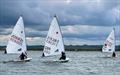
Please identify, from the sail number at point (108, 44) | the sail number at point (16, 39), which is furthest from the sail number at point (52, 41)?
the sail number at point (108, 44)

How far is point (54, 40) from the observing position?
58469 millimetres

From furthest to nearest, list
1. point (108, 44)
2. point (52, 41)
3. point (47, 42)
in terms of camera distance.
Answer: point (108, 44) → point (47, 42) → point (52, 41)

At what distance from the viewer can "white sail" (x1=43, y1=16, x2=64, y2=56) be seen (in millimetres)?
57747

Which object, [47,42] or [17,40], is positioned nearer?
[47,42]

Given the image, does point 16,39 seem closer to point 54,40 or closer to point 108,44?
point 54,40

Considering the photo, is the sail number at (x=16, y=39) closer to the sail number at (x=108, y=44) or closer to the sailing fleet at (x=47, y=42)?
the sailing fleet at (x=47, y=42)

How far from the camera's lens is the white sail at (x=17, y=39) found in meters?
59.5

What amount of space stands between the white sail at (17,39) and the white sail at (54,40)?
161 inches

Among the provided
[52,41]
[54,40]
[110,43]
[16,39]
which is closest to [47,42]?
[52,41]

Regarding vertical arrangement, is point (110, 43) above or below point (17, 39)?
below

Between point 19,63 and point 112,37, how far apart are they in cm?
2719

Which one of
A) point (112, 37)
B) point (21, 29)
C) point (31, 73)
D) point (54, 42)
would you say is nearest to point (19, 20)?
point (21, 29)

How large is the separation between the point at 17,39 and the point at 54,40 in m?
5.62

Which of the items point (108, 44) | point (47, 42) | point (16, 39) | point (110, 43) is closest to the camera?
point (47, 42)
